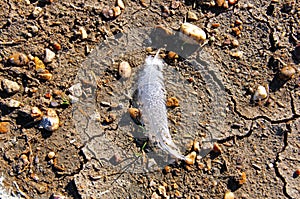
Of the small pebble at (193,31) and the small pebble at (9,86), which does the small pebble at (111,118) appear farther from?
the small pebble at (193,31)

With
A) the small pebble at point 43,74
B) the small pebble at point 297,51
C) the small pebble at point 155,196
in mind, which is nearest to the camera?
the small pebble at point 155,196

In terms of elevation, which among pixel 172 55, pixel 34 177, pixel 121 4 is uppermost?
pixel 121 4

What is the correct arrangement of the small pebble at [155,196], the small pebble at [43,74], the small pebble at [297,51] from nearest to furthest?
the small pebble at [155,196]
the small pebble at [43,74]
the small pebble at [297,51]

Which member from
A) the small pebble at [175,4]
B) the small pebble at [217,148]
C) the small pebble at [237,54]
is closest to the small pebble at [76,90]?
the small pebble at [175,4]

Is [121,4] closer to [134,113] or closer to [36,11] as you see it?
[36,11]

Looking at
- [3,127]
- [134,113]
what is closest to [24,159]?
[3,127]

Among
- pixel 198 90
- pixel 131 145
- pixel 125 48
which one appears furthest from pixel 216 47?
pixel 131 145

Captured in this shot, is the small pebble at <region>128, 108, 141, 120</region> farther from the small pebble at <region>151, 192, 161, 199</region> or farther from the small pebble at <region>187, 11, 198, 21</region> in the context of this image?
the small pebble at <region>187, 11, 198, 21</region>
